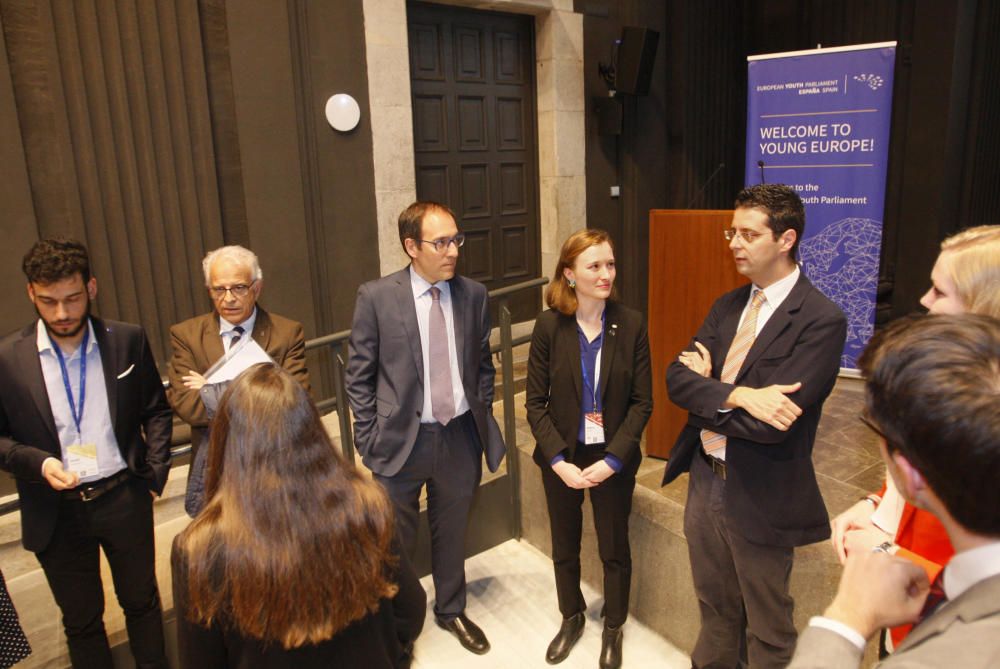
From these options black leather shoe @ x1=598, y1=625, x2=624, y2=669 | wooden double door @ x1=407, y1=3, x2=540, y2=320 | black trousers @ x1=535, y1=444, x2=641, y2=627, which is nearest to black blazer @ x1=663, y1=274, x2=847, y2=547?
black trousers @ x1=535, y1=444, x2=641, y2=627

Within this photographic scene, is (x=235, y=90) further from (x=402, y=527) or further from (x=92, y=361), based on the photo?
(x=402, y=527)

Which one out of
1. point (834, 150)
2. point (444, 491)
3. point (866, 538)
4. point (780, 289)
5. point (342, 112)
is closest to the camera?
point (866, 538)

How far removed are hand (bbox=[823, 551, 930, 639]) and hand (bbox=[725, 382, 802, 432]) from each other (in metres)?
0.90

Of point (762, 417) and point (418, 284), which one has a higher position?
point (418, 284)

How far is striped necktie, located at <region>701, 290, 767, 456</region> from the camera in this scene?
2.11 m

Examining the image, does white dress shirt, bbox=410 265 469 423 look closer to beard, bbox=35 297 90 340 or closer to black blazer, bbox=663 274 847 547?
black blazer, bbox=663 274 847 547

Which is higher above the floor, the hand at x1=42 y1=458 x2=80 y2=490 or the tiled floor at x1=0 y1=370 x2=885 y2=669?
the hand at x1=42 y1=458 x2=80 y2=490

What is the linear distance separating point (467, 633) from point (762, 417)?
5.23ft

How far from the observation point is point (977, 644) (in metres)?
0.79

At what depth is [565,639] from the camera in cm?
272

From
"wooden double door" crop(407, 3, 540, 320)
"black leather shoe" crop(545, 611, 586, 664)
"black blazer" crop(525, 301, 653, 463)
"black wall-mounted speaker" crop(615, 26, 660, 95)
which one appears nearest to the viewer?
"black blazer" crop(525, 301, 653, 463)

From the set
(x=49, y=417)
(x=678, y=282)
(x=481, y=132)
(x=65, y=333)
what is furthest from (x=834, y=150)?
(x=49, y=417)

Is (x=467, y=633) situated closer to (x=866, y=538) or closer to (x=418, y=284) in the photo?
(x=418, y=284)

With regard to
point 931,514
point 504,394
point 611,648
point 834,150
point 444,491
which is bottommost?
point 611,648
